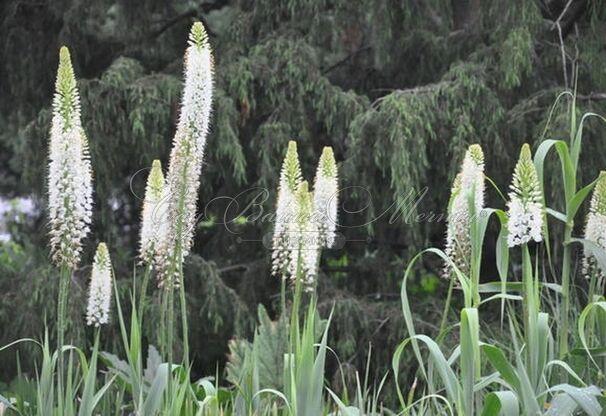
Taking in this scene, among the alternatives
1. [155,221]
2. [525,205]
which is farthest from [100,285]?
[525,205]

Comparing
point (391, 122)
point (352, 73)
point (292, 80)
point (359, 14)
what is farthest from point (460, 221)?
point (352, 73)

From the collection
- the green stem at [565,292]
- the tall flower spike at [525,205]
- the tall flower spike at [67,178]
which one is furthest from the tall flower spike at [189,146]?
the green stem at [565,292]

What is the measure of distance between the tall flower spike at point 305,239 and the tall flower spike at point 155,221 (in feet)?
1.41

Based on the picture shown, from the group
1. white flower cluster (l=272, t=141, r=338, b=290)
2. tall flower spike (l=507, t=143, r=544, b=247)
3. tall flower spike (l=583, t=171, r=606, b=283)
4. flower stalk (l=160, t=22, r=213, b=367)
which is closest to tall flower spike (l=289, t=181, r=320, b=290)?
white flower cluster (l=272, t=141, r=338, b=290)

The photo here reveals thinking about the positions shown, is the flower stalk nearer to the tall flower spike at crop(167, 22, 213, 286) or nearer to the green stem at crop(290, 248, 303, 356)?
the tall flower spike at crop(167, 22, 213, 286)

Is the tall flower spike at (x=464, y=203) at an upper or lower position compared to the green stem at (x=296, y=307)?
upper

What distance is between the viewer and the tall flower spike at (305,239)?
327cm

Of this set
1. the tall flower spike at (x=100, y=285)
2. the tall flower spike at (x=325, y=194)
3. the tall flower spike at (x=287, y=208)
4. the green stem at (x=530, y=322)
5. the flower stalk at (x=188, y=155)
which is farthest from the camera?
the tall flower spike at (x=100, y=285)

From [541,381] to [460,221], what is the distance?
0.62 meters

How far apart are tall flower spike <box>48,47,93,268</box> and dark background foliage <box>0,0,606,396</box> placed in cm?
274

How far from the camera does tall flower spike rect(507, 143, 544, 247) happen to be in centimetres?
312

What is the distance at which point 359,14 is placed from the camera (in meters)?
6.86

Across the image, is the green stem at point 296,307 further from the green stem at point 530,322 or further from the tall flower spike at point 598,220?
the tall flower spike at point 598,220

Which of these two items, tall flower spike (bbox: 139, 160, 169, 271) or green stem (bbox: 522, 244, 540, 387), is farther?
tall flower spike (bbox: 139, 160, 169, 271)
